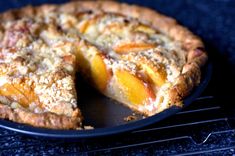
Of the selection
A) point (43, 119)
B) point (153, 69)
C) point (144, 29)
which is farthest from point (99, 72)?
point (43, 119)

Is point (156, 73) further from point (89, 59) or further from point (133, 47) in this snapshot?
point (89, 59)

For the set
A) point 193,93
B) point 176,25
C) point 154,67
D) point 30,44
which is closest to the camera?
point 193,93

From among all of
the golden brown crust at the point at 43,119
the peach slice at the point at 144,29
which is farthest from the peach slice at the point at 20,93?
the peach slice at the point at 144,29

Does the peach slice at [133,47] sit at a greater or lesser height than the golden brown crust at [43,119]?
greater

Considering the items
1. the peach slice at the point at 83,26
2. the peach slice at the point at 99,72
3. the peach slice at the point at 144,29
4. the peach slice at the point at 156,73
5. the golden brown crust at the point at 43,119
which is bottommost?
the golden brown crust at the point at 43,119

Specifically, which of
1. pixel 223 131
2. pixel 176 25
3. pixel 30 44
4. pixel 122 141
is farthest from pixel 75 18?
pixel 223 131

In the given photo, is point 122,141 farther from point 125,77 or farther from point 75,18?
point 75,18

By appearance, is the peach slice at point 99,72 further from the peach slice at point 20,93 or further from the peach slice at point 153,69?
the peach slice at point 20,93
